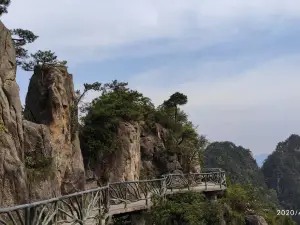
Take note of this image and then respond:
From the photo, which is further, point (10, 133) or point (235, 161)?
point (235, 161)

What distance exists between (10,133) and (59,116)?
4344 mm

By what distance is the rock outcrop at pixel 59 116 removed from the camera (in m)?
17.1

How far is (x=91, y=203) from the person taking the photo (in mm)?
10922

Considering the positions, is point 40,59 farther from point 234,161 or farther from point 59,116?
A: point 234,161

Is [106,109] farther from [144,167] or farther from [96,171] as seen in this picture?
[144,167]

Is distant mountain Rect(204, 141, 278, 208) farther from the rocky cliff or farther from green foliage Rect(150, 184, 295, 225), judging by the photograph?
the rocky cliff

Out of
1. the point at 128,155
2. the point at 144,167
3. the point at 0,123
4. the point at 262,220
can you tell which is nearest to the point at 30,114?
the point at 0,123

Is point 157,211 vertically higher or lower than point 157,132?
lower

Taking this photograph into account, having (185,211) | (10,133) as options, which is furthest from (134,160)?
(10,133)

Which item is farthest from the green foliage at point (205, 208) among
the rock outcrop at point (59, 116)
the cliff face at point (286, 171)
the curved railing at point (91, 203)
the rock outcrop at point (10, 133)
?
the cliff face at point (286, 171)

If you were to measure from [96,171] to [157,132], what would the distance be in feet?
→ 28.4

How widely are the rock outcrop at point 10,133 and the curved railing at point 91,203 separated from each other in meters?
2.08

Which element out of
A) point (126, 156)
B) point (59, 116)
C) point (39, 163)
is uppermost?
point (59, 116)

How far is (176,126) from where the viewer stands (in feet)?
102
